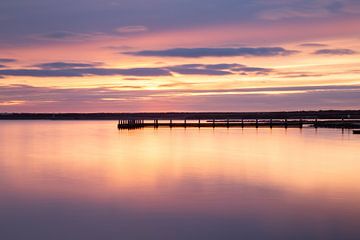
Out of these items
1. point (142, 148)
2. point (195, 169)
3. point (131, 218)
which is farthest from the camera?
point (142, 148)

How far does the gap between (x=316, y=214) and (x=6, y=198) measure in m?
11.7

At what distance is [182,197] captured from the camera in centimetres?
1845

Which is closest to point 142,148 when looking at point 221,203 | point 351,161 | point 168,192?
point 351,161

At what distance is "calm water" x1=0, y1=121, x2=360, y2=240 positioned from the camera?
13594mm

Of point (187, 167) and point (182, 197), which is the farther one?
point (187, 167)

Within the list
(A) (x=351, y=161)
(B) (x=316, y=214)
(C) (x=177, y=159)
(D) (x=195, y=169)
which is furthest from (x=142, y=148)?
(B) (x=316, y=214)

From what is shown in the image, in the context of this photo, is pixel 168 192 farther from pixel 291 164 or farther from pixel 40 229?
pixel 291 164

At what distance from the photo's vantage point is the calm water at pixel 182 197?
44.6 ft

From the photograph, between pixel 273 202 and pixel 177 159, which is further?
pixel 177 159

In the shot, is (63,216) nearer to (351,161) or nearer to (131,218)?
(131,218)

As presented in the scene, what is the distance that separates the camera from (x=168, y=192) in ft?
64.3

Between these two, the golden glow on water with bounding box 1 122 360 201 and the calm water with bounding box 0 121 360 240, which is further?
the golden glow on water with bounding box 1 122 360 201

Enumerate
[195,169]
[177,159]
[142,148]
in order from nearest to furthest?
[195,169], [177,159], [142,148]

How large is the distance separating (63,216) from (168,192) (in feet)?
17.6
